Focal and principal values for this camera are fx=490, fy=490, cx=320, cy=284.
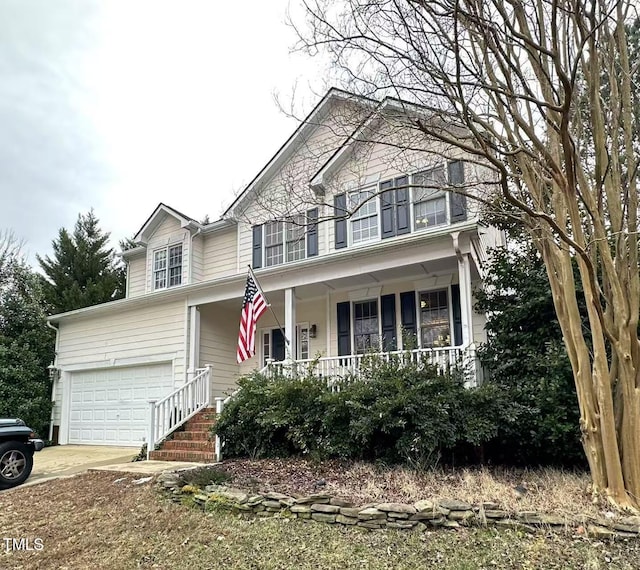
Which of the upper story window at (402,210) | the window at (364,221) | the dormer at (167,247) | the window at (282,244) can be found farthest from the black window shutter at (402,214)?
the dormer at (167,247)

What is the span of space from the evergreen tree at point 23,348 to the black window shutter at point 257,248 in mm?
7635

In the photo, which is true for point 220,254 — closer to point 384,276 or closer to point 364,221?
point 364,221

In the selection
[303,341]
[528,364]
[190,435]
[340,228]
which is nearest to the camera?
[528,364]

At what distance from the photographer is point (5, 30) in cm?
883

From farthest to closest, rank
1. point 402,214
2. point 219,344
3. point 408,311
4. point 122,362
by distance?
1. point 122,362
2. point 219,344
3. point 402,214
4. point 408,311

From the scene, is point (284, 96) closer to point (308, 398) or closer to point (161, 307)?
point (308, 398)

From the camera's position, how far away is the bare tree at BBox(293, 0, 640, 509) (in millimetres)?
5055

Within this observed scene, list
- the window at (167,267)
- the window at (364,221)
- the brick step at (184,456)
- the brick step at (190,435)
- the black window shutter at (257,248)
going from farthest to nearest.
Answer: the window at (167,267)
the black window shutter at (257,248)
the window at (364,221)
the brick step at (190,435)
the brick step at (184,456)

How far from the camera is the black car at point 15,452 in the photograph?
7875 mm

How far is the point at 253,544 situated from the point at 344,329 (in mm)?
7269

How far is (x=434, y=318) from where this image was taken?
10.8 m

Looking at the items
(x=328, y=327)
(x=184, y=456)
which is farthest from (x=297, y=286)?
(x=184, y=456)

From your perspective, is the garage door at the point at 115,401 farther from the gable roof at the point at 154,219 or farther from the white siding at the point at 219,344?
the gable roof at the point at 154,219

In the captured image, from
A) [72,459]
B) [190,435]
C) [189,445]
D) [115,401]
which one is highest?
[115,401]
